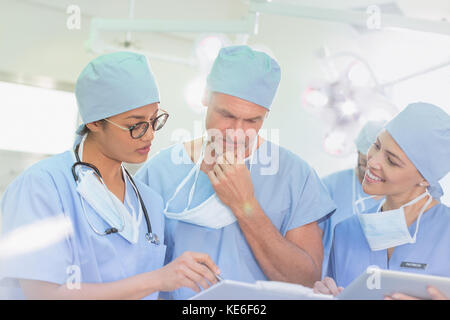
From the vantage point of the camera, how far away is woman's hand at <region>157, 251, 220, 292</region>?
1.18m

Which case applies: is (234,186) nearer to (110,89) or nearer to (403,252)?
(110,89)

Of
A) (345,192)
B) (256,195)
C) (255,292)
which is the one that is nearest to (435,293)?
(255,292)

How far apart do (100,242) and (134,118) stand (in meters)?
0.37

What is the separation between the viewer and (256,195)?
1671mm

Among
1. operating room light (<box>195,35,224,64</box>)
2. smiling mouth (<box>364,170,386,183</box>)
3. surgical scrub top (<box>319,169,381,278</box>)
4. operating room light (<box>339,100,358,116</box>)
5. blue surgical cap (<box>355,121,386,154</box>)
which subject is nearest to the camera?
smiling mouth (<box>364,170,386,183</box>)

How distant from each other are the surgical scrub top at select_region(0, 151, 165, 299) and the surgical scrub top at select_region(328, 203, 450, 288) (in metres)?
0.73

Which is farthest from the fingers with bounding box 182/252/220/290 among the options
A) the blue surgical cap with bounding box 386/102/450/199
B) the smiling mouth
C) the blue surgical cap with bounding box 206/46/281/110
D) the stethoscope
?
the blue surgical cap with bounding box 386/102/450/199

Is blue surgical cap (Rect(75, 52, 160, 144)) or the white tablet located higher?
blue surgical cap (Rect(75, 52, 160, 144))

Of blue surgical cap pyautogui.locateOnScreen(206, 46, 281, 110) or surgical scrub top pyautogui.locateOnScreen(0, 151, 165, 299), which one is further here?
blue surgical cap pyautogui.locateOnScreen(206, 46, 281, 110)

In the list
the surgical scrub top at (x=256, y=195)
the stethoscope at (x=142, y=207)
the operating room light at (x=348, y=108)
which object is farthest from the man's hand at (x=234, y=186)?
the operating room light at (x=348, y=108)

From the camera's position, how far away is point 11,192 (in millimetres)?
1216

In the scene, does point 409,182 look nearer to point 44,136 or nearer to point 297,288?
point 297,288

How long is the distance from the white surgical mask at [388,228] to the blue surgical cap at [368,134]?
991 millimetres

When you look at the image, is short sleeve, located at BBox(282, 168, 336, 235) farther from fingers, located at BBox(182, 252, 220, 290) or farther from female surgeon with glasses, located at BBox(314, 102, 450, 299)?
fingers, located at BBox(182, 252, 220, 290)
